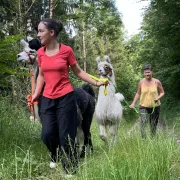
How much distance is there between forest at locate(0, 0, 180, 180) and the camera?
346cm

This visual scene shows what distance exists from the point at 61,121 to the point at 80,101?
1505 millimetres

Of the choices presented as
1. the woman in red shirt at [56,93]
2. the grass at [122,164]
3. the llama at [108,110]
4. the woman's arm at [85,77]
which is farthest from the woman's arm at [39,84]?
the llama at [108,110]

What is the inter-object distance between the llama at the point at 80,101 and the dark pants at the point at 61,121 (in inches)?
15.0

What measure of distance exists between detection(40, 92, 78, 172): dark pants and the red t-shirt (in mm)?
78

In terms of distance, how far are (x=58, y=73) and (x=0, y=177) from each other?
4.49ft

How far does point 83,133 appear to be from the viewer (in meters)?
6.07

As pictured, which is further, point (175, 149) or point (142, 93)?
point (142, 93)

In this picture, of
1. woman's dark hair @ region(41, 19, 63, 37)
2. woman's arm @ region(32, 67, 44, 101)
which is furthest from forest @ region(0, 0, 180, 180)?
woman's dark hair @ region(41, 19, 63, 37)

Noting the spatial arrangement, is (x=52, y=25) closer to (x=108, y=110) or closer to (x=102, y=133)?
(x=108, y=110)

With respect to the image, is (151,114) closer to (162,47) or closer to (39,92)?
(39,92)

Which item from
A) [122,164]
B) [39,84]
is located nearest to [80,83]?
[39,84]

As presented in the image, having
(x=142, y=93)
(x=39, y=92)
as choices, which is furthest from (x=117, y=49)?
(x=39, y=92)

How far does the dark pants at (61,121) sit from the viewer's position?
13.5 feet

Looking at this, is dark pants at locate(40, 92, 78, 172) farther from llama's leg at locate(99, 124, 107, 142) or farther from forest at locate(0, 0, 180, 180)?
llama's leg at locate(99, 124, 107, 142)
